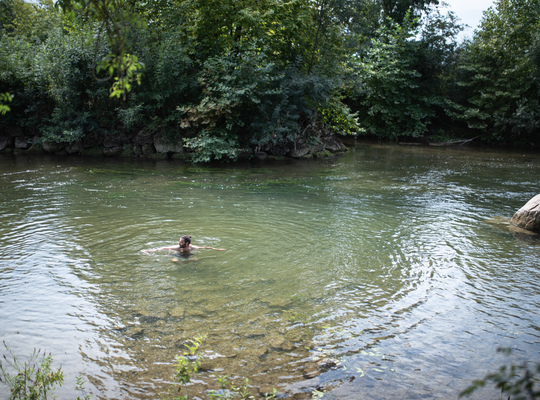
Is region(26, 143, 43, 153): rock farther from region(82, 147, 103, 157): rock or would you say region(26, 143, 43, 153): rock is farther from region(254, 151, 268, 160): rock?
region(254, 151, 268, 160): rock

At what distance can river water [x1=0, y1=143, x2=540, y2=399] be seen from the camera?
4.57 m

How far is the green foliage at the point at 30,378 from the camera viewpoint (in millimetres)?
3691

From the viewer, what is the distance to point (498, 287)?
6.75 metres

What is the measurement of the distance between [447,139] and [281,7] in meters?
18.1

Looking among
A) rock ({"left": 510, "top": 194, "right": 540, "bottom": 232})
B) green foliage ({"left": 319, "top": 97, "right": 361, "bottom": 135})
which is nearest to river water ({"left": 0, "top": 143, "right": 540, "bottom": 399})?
Answer: rock ({"left": 510, "top": 194, "right": 540, "bottom": 232})

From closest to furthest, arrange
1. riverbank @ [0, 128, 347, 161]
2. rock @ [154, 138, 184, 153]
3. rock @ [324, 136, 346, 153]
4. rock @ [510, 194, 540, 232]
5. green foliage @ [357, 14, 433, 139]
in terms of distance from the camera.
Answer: rock @ [510, 194, 540, 232] < rock @ [154, 138, 184, 153] < riverbank @ [0, 128, 347, 161] < rock @ [324, 136, 346, 153] < green foliage @ [357, 14, 433, 139]

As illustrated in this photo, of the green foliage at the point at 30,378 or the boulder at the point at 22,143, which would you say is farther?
the boulder at the point at 22,143

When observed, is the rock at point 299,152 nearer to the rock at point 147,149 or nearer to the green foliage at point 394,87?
the rock at point 147,149

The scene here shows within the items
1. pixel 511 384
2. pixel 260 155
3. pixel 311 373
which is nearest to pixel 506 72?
pixel 260 155

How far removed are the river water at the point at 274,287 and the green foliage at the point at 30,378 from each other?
15cm

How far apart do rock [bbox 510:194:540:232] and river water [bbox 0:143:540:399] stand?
21.9 inches

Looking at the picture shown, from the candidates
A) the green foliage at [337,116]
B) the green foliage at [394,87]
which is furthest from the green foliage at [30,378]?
the green foliage at [394,87]

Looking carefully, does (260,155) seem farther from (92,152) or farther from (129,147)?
(92,152)

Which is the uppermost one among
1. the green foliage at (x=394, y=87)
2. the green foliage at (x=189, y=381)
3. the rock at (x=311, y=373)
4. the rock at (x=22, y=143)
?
the green foliage at (x=394, y=87)
